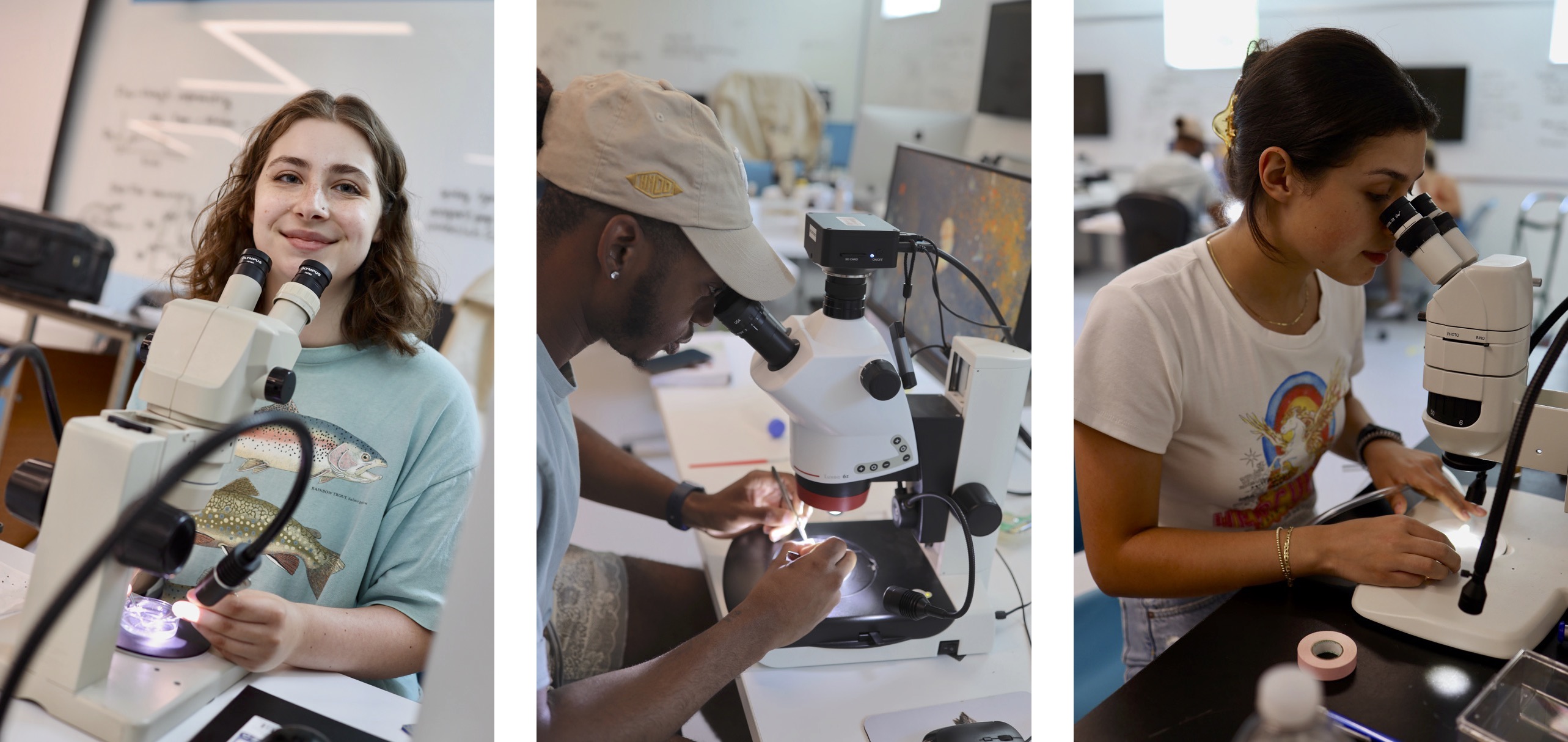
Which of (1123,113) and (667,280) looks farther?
(1123,113)

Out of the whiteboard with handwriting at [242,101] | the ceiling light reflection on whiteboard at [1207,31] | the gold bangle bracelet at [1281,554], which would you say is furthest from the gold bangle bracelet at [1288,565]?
the ceiling light reflection on whiteboard at [1207,31]

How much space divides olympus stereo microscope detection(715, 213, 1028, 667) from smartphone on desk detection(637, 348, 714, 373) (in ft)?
2.83

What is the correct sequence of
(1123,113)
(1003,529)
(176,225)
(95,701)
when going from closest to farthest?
(95,701) → (1003,529) → (176,225) → (1123,113)

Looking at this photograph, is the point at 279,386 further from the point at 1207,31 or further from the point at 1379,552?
the point at 1207,31

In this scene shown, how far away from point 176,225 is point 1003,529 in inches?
129

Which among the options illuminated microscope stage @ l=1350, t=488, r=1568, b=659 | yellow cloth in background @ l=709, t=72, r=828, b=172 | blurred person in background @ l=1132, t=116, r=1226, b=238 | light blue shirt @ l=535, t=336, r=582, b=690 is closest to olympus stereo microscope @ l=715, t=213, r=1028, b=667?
Answer: light blue shirt @ l=535, t=336, r=582, b=690

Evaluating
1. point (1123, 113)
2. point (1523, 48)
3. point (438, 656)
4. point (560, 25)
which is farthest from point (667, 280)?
point (1123, 113)

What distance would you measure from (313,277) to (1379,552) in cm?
119

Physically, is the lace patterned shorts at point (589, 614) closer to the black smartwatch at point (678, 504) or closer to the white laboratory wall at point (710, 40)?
the black smartwatch at point (678, 504)

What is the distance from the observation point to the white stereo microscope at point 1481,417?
0.90 metres

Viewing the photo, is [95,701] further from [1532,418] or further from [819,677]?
[1532,418]

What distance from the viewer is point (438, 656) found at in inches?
19.5

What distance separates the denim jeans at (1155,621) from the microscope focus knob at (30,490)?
1267 millimetres

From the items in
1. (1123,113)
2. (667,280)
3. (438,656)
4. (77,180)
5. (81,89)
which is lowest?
(438,656)
